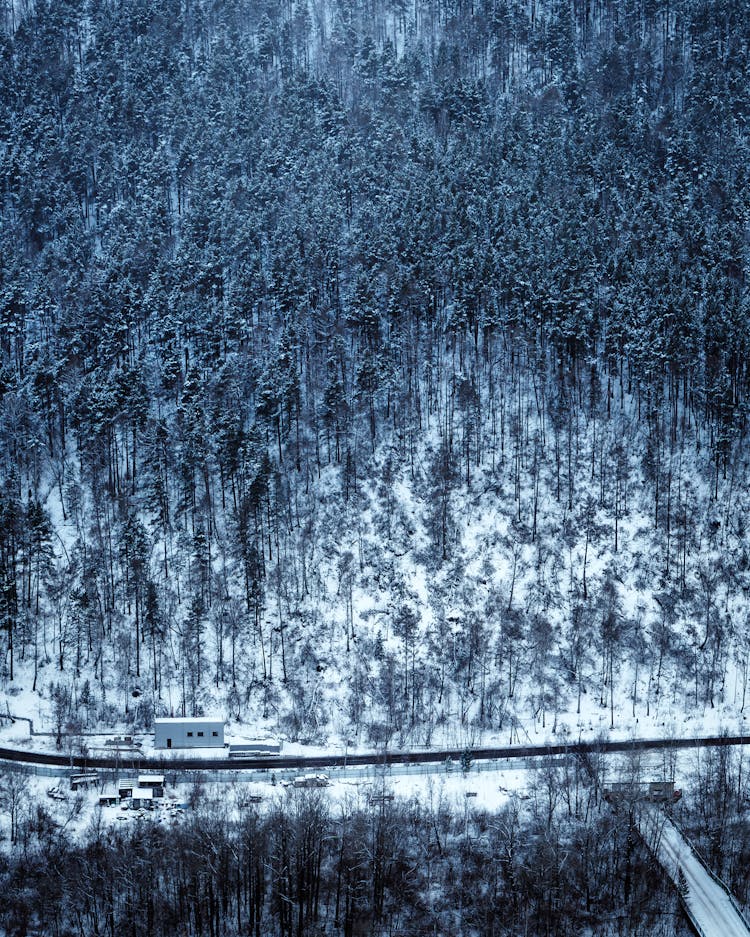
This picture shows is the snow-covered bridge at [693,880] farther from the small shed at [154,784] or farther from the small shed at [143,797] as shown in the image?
the small shed at [143,797]

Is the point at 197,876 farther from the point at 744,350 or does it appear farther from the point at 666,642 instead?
the point at 744,350

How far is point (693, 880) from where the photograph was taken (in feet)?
237

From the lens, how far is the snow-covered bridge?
6981 cm

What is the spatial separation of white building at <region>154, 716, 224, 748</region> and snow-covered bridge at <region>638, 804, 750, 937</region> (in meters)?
27.8

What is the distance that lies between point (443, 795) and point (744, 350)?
159 ft

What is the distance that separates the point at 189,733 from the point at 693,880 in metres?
33.0

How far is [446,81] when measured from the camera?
156m

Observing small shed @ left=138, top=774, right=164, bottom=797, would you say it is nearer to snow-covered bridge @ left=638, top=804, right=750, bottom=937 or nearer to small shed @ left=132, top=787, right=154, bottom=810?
small shed @ left=132, top=787, right=154, bottom=810

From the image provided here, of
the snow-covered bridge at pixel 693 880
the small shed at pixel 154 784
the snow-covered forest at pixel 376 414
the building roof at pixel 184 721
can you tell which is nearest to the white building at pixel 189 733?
the building roof at pixel 184 721

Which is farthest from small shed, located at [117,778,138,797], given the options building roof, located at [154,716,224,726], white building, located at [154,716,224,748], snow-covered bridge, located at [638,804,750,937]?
snow-covered bridge, located at [638,804,750,937]

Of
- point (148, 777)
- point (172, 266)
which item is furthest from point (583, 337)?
point (148, 777)

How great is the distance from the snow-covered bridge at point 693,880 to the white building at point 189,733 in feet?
91.1

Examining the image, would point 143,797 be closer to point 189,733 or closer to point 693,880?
point 189,733

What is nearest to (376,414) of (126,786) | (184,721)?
(184,721)
